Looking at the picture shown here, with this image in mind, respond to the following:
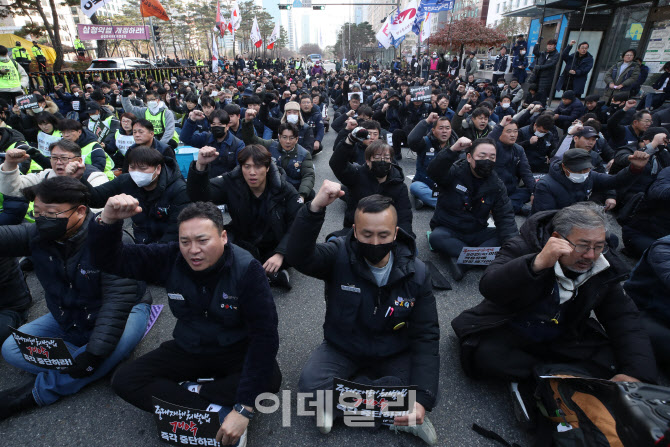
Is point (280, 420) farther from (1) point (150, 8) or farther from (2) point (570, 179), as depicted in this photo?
(1) point (150, 8)

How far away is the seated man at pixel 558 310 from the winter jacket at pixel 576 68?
1008 cm

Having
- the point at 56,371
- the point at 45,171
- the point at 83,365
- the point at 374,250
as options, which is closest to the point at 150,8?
the point at 45,171

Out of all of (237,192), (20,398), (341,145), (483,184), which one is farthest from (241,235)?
(483,184)

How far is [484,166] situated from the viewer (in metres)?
3.89

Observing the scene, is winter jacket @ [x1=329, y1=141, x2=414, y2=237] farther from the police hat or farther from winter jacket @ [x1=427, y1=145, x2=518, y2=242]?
the police hat

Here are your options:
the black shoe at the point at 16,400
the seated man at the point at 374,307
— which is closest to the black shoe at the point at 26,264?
the black shoe at the point at 16,400

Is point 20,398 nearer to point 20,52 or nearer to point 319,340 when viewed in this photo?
point 319,340

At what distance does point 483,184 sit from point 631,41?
11.1 meters

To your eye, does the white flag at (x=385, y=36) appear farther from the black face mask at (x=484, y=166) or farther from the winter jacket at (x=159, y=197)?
the winter jacket at (x=159, y=197)

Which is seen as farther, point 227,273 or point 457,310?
point 457,310

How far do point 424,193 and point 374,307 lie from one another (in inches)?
162

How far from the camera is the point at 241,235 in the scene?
409cm

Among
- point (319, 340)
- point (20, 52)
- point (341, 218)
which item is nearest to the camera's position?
point (319, 340)

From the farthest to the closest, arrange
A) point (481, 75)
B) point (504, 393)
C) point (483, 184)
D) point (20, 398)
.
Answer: point (481, 75) → point (483, 184) → point (504, 393) → point (20, 398)
